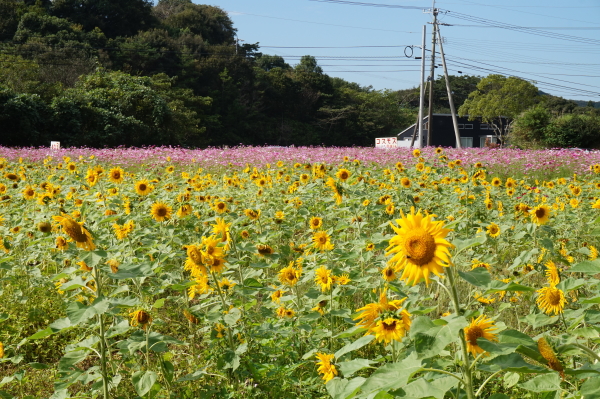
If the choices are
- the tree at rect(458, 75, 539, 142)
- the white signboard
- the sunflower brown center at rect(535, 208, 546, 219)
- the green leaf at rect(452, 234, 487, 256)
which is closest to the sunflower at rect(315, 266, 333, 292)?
the green leaf at rect(452, 234, 487, 256)

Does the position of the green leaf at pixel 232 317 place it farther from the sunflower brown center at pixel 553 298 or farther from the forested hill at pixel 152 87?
the forested hill at pixel 152 87

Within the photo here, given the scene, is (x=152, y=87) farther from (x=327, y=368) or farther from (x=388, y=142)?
(x=327, y=368)

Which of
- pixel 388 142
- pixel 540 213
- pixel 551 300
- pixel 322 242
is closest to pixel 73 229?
pixel 322 242

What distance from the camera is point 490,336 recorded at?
4.24ft

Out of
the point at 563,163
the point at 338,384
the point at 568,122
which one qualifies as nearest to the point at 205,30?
the point at 568,122

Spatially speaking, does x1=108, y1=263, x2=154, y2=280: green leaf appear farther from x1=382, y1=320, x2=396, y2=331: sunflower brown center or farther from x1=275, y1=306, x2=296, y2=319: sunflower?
x1=275, y1=306, x2=296, y2=319: sunflower

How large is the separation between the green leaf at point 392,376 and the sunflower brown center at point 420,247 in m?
0.20

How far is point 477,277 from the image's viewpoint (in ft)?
3.55

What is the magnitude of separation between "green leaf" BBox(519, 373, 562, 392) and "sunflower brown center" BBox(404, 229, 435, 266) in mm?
329

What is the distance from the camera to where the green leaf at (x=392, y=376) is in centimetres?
102

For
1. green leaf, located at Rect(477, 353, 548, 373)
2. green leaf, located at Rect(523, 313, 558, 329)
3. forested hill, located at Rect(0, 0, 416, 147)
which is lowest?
green leaf, located at Rect(523, 313, 558, 329)

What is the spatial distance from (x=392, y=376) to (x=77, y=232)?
1132 mm

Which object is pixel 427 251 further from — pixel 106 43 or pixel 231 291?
pixel 106 43

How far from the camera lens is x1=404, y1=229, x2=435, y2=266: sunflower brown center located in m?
1.17
